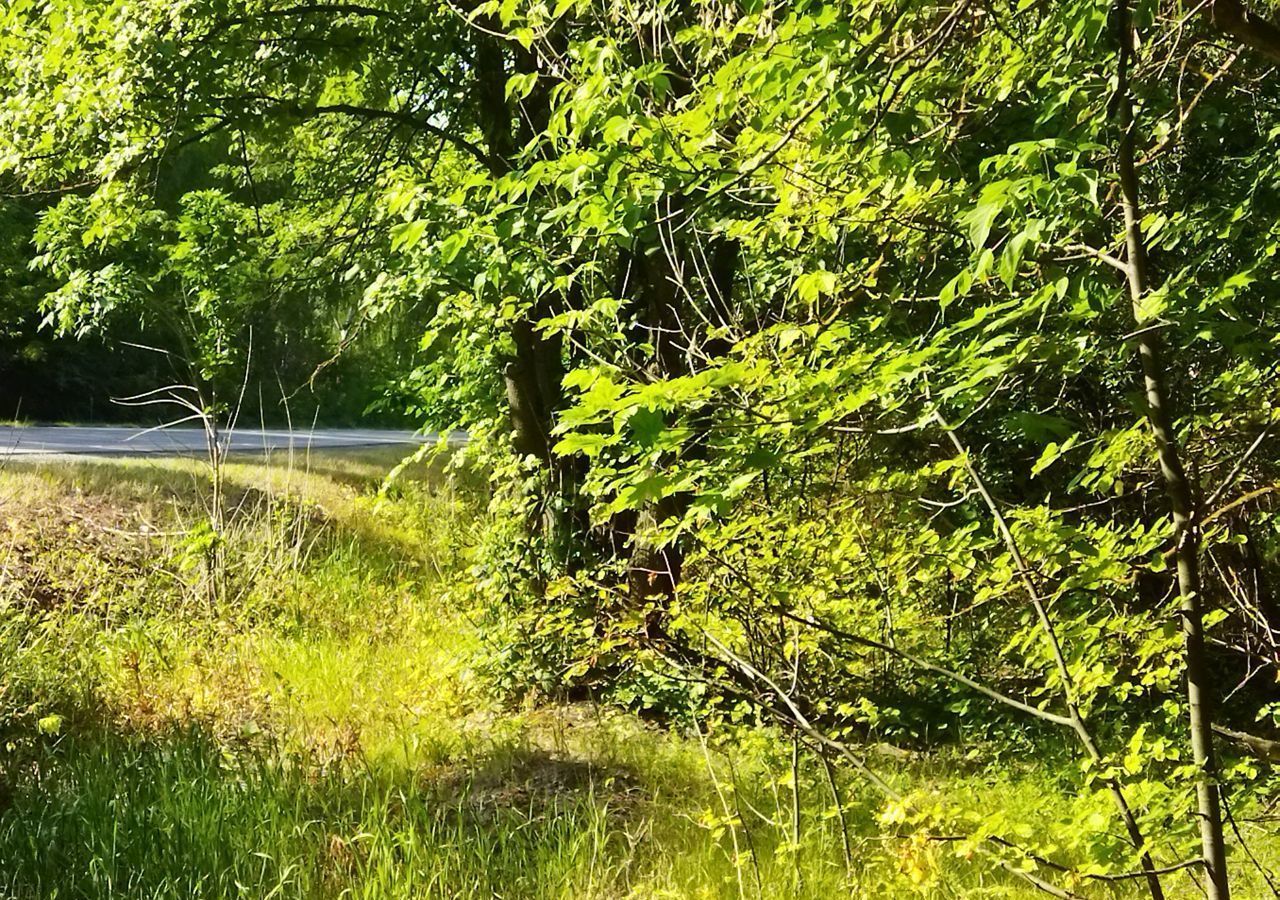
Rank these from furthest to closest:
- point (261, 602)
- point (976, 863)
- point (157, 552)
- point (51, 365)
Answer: point (51, 365) < point (157, 552) < point (261, 602) < point (976, 863)

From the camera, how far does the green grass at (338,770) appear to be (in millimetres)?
2781

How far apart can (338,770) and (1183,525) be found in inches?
118

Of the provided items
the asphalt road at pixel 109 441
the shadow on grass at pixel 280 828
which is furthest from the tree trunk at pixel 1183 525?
the asphalt road at pixel 109 441

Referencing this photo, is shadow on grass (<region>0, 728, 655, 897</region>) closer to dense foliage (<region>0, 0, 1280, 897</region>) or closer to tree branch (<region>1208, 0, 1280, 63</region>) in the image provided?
dense foliage (<region>0, 0, 1280, 897</region>)

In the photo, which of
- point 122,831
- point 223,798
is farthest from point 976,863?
point 122,831

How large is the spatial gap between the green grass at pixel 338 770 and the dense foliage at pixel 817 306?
1.01 feet

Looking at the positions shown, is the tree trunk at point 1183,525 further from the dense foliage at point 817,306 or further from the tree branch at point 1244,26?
the tree branch at point 1244,26

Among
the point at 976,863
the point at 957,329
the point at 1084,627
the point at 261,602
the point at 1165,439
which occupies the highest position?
the point at 957,329

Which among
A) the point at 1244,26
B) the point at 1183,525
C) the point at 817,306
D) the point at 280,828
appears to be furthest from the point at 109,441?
the point at 1244,26

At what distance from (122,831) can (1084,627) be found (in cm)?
307

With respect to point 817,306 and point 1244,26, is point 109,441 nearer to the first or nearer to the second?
point 817,306

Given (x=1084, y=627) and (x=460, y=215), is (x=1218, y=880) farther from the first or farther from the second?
(x=460, y=215)

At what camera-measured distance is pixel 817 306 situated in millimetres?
2844

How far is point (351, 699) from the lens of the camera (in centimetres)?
440
